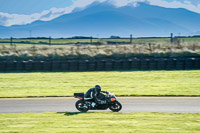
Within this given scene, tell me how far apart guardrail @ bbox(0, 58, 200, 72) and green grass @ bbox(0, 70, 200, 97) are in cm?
115

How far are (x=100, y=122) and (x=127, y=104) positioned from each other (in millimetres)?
4985

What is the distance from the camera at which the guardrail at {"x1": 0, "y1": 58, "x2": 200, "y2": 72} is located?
95.6 feet

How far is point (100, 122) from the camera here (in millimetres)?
12742

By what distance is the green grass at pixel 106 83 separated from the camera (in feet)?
68.7

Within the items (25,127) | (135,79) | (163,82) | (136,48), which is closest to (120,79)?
(135,79)

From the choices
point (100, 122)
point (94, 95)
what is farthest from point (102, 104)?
point (100, 122)

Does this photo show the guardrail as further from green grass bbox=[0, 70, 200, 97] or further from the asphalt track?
the asphalt track

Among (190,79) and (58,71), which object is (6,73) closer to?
(58,71)

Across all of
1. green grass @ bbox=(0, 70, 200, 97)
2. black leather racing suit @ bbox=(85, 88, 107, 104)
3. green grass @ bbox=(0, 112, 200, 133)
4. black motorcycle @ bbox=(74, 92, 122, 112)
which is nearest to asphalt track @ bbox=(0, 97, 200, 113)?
black motorcycle @ bbox=(74, 92, 122, 112)

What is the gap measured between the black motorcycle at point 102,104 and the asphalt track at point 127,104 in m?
0.54

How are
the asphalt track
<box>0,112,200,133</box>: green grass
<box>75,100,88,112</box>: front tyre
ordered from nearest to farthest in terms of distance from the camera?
<box>0,112,200,133</box>: green grass, <box>75,100,88,112</box>: front tyre, the asphalt track

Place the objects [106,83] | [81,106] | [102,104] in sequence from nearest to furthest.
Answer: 1. [102,104]
2. [81,106]
3. [106,83]

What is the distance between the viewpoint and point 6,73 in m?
29.2

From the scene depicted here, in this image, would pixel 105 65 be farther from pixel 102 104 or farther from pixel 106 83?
pixel 102 104
